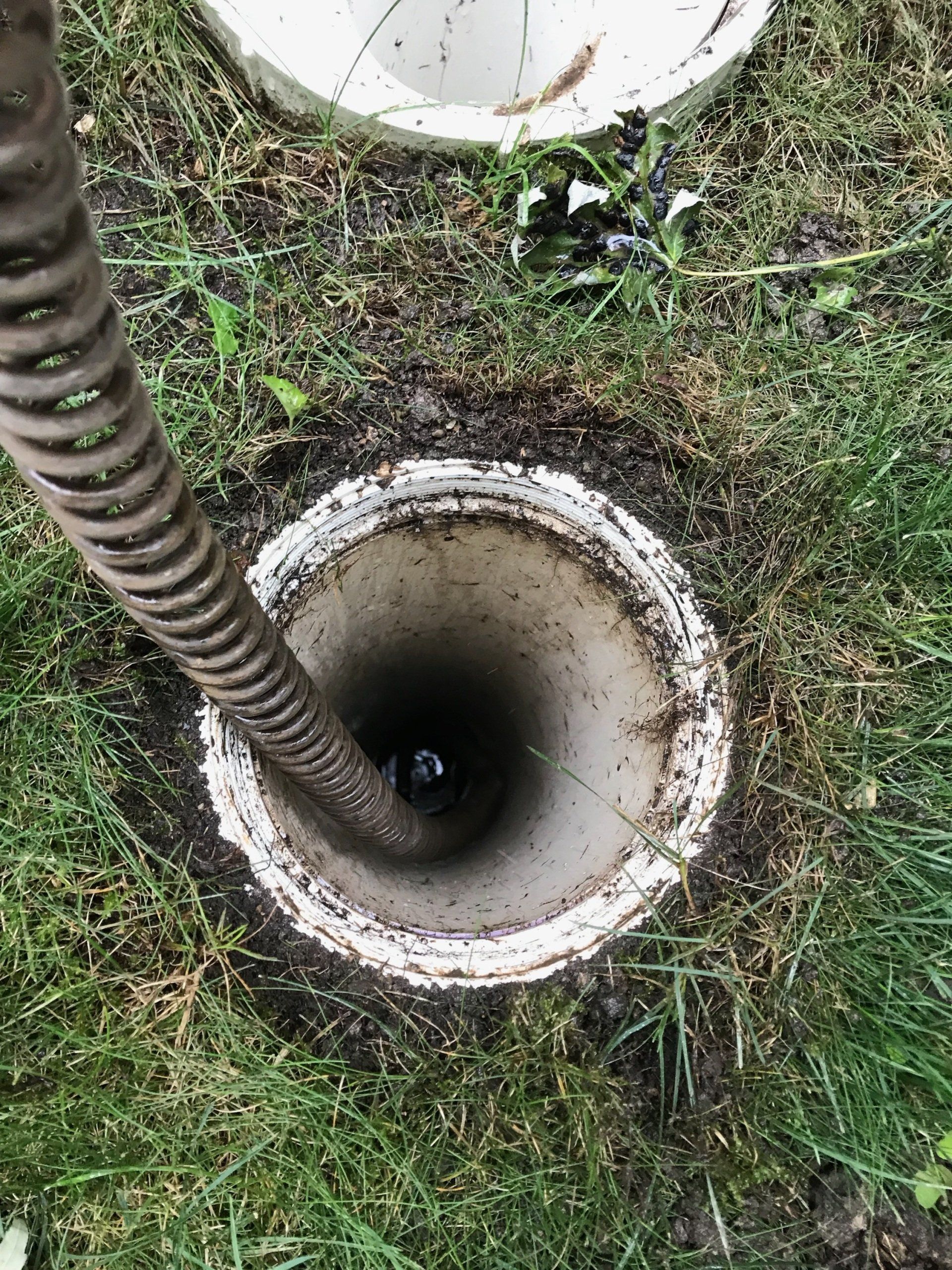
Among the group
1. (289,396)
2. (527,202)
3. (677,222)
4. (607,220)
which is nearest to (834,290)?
(677,222)

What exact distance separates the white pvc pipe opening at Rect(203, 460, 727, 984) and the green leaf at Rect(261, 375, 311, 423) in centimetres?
15

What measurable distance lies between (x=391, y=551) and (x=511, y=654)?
0.46 metres

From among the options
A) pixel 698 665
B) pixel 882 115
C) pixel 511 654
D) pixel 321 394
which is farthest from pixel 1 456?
pixel 882 115

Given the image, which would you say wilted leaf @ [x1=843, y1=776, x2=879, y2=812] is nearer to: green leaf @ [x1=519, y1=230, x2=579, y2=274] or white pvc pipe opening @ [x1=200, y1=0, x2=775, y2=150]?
green leaf @ [x1=519, y1=230, x2=579, y2=274]

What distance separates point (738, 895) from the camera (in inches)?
54.6

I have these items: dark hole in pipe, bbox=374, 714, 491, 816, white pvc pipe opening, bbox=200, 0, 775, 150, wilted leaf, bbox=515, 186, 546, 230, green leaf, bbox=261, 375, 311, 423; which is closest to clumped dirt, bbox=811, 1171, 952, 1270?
dark hole in pipe, bbox=374, 714, 491, 816

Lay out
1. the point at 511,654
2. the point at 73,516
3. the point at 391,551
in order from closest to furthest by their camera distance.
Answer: the point at 73,516, the point at 391,551, the point at 511,654

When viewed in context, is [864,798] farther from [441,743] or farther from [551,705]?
[441,743]

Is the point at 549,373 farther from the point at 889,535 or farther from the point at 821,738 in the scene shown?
the point at 821,738

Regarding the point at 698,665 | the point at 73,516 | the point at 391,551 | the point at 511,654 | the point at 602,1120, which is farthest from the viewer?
the point at 511,654

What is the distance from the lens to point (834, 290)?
5.28 ft

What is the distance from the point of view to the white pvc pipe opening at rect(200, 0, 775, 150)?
1362 mm

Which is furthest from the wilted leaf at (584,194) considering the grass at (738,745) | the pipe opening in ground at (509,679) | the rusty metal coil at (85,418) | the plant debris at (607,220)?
the rusty metal coil at (85,418)

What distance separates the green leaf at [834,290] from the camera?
1.58 m
